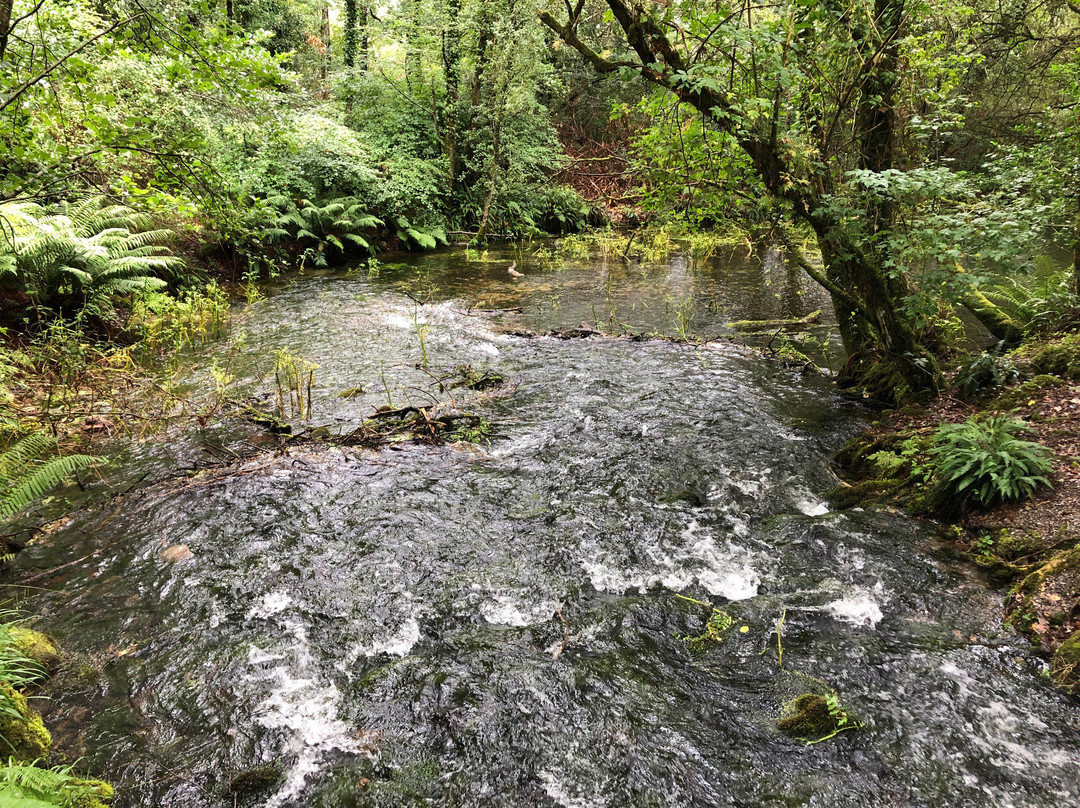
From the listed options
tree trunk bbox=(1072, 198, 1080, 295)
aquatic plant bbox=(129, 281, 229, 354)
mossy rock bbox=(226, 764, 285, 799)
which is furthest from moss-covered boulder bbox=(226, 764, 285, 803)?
tree trunk bbox=(1072, 198, 1080, 295)

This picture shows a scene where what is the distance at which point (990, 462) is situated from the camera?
448 centimetres

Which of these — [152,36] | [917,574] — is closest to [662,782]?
[917,574]

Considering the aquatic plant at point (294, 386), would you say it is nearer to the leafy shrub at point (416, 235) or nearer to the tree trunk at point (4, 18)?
the tree trunk at point (4, 18)

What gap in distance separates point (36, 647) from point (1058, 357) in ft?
30.2

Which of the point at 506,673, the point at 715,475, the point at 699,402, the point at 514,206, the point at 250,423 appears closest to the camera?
the point at 506,673

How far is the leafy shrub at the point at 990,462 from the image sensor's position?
4.34 m

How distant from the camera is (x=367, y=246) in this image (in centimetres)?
1591

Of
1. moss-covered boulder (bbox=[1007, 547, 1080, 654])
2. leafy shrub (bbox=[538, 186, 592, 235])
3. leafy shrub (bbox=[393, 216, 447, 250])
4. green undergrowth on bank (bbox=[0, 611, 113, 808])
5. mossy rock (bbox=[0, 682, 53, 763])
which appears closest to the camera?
green undergrowth on bank (bbox=[0, 611, 113, 808])

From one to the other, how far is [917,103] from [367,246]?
13.5 m

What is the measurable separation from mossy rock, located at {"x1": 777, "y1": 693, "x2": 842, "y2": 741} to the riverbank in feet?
4.49

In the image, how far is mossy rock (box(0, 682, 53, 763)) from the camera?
256cm

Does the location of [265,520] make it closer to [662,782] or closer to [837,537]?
[662,782]

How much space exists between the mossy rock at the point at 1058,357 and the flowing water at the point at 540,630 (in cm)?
181

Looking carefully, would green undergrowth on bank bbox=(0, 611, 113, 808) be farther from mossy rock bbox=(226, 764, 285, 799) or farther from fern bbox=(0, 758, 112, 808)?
mossy rock bbox=(226, 764, 285, 799)
